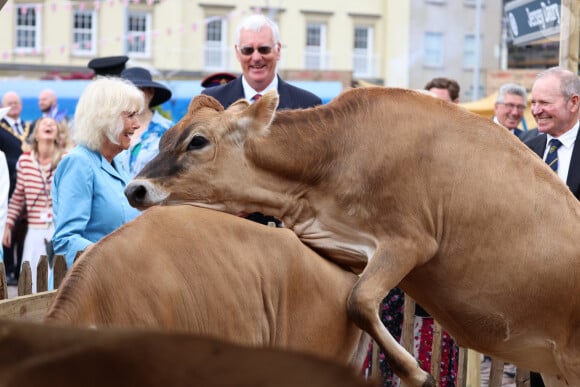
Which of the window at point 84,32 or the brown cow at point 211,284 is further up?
the window at point 84,32

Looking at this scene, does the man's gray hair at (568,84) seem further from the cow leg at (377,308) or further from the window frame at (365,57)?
the window frame at (365,57)

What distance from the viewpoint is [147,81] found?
712cm

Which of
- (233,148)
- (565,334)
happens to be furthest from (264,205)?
(565,334)

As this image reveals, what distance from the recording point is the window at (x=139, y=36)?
41.7m

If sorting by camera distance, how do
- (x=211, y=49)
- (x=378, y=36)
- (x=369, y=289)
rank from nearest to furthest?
(x=369, y=289), (x=211, y=49), (x=378, y=36)

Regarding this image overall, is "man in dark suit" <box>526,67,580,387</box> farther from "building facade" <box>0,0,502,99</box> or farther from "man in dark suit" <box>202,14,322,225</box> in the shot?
"building facade" <box>0,0,502,99</box>

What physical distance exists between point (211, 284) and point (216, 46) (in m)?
43.1

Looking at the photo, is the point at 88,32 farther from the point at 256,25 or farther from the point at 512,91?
the point at 256,25

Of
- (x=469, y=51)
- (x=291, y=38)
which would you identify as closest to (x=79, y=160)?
(x=291, y=38)

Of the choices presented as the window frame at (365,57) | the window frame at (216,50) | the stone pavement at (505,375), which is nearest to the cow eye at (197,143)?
the stone pavement at (505,375)

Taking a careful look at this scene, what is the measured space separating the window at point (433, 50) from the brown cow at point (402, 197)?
45412 millimetres

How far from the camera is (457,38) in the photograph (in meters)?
47.5

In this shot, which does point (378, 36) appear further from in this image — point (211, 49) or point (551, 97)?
point (551, 97)

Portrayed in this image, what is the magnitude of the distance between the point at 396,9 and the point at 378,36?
157 cm
